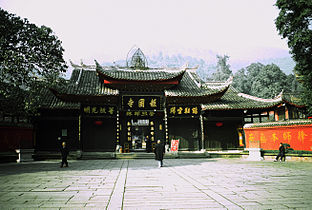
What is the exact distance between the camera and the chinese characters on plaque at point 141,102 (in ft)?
56.4

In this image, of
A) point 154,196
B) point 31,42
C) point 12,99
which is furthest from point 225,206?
point 31,42

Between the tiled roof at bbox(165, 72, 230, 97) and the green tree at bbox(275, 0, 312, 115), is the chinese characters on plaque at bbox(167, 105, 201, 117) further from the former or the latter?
the green tree at bbox(275, 0, 312, 115)

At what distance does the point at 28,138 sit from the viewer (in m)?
15.2

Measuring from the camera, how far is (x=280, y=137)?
14.0 m

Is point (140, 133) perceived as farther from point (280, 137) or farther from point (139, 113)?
point (280, 137)

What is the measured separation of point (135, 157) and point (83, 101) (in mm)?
5722

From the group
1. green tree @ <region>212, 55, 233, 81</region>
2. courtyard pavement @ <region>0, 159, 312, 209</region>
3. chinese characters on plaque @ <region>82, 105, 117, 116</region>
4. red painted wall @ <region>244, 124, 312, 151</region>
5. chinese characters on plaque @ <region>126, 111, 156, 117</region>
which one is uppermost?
green tree @ <region>212, 55, 233, 81</region>

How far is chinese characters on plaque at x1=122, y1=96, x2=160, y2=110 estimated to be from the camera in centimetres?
1719

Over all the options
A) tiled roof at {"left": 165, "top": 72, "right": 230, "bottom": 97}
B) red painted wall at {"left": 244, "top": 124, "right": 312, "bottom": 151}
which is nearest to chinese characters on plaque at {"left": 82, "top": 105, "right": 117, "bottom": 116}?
tiled roof at {"left": 165, "top": 72, "right": 230, "bottom": 97}

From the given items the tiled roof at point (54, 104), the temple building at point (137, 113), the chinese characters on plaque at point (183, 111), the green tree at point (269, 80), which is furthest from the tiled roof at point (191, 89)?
the green tree at point (269, 80)

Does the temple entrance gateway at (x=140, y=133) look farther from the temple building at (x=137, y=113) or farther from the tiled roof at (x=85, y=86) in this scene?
the tiled roof at (x=85, y=86)

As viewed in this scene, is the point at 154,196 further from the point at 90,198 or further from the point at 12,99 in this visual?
the point at 12,99

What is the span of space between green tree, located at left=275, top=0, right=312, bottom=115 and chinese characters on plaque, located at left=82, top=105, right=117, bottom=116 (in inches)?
491

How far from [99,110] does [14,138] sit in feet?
18.9
